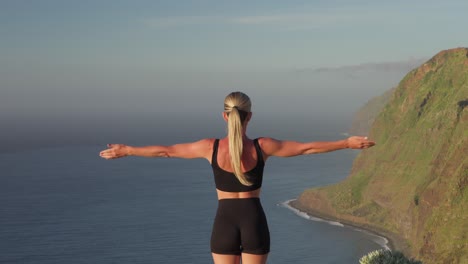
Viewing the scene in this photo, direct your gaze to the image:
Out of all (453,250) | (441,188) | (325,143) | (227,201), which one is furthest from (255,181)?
(441,188)

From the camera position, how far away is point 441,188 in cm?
19500

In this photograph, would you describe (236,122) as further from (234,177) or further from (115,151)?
(115,151)

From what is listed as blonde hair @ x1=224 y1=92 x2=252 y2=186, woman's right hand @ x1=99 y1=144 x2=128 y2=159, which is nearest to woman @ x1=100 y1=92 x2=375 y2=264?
blonde hair @ x1=224 y1=92 x2=252 y2=186

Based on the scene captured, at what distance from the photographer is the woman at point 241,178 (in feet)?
33.2

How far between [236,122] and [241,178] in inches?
31.6

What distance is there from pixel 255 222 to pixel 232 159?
41.2 inches

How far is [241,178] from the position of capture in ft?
33.1

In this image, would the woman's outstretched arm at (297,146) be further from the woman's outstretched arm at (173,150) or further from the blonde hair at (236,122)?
the woman's outstretched arm at (173,150)

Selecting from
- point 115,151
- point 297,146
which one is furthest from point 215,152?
point 115,151

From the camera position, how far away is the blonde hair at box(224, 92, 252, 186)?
32.4ft

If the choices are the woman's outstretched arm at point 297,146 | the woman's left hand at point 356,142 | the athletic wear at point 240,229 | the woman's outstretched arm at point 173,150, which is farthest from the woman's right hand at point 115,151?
the woman's left hand at point 356,142

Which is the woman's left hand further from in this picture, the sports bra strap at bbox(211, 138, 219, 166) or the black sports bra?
the sports bra strap at bbox(211, 138, 219, 166)

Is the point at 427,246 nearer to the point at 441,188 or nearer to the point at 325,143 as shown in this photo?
the point at 441,188

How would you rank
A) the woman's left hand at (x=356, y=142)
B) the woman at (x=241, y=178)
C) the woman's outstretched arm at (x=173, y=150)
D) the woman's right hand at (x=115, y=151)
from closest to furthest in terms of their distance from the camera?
the woman at (x=241, y=178)
the woman's outstretched arm at (x=173, y=150)
the woman's left hand at (x=356, y=142)
the woman's right hand at (x=115, y=151)
